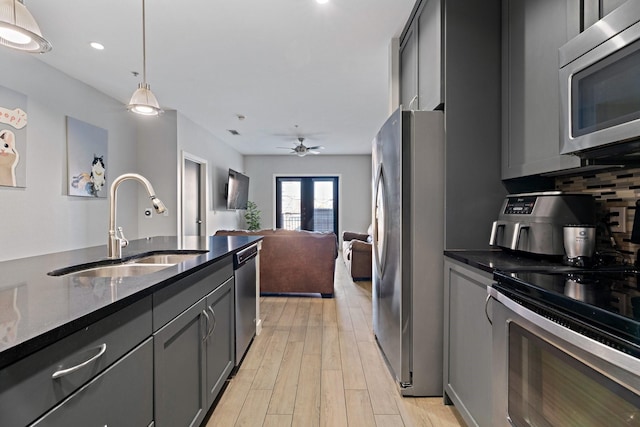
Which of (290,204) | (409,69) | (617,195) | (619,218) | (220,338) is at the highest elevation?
(409,69)

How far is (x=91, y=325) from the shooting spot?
33.5 inches

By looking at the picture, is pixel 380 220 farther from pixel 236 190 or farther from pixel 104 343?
pixel 236 190

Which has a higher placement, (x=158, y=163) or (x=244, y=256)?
(x=158, y=163)

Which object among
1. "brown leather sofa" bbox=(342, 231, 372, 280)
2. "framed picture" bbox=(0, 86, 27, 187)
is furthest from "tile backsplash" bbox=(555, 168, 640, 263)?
"framed picture" bbox=(0, 86, 27, 187)

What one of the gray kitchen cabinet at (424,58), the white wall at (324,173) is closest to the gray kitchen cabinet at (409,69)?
the gray kitchen cabinet at (424,58)

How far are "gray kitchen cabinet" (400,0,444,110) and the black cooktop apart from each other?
3.90 ft

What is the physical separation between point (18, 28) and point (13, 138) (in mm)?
2372

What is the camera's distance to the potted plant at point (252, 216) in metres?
8.76

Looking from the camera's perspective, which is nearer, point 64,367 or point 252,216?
point 64,367

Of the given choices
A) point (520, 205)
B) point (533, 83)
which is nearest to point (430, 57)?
point (533, 83)

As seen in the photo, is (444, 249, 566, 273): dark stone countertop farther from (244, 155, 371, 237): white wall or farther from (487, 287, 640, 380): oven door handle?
(244, 155, 371, 237): white wall

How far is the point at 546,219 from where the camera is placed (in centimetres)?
154

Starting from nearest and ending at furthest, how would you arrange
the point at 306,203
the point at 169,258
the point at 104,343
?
the point at 104,343 < the point at 169,258 < the point at 306,203

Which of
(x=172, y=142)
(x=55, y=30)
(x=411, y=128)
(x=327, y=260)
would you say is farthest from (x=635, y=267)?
(x=172, y=142)
